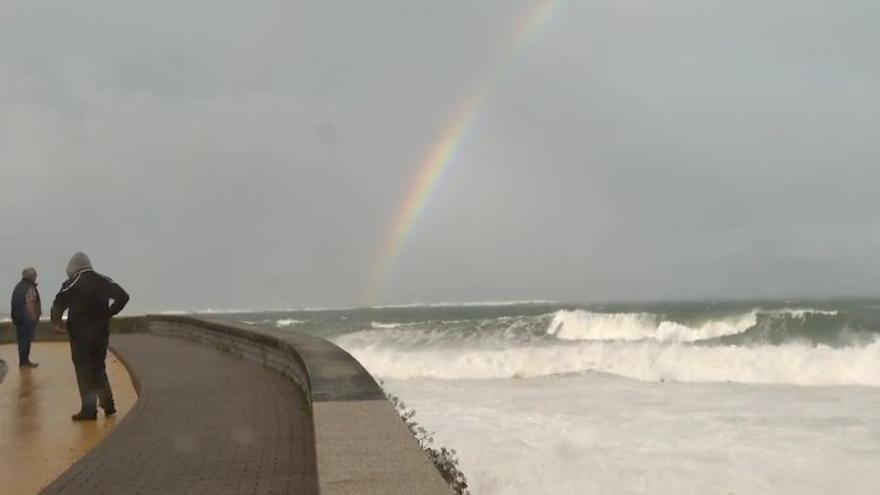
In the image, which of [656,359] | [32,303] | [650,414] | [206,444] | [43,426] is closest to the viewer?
[206,444]

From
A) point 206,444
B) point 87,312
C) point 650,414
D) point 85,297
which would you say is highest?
point 85,297

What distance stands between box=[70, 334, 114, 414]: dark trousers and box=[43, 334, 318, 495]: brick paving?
419 millimetres

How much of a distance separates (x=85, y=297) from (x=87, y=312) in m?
0.15

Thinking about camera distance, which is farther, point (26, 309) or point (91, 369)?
point (26, 309)

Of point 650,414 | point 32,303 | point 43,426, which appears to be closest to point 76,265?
point 43,426

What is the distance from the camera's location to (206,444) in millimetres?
5695

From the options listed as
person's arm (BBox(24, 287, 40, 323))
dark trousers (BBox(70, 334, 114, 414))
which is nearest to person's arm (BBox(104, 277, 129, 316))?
dark trousers (BBox(70, 334, 114, 414))

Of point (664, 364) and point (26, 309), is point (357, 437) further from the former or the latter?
point (664, 364)

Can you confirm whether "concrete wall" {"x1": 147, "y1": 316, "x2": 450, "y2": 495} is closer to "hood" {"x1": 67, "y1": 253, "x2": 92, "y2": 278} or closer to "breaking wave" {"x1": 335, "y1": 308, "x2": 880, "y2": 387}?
"hood" {"x1": 67, "y1": 253, "x2": 92, "y2": 278}

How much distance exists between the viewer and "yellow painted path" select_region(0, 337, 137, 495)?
5.21m

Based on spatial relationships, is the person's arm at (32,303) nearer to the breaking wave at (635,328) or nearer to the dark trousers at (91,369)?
the dark trousers at (91,369)

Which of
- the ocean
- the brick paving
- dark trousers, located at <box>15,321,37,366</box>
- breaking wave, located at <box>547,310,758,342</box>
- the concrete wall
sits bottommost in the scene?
the ocean

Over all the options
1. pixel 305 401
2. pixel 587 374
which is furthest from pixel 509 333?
pixel 305 401

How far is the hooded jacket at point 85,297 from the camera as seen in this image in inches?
267
